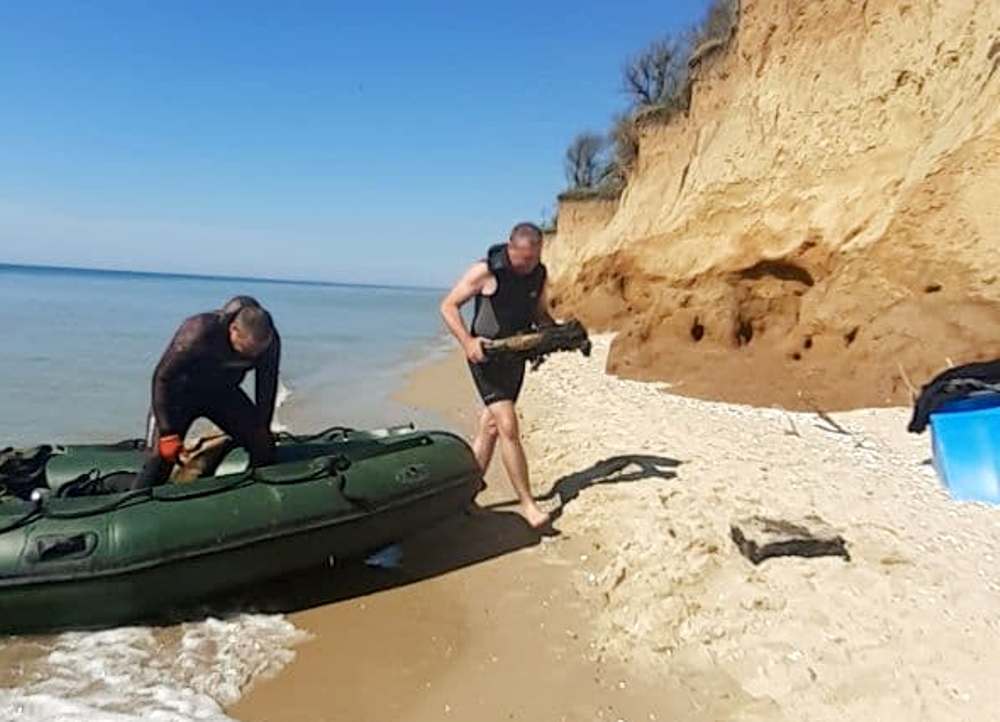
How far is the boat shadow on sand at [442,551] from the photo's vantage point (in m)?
3.91

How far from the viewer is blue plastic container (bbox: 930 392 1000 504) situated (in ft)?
15.5

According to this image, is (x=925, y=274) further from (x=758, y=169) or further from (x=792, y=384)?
(x=758, y=169)

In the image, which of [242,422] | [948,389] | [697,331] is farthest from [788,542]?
[697,331]

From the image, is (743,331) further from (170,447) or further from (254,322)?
(170,447)

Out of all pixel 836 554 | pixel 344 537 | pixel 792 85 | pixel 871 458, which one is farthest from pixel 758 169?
pixel 344 537

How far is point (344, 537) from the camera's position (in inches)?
151

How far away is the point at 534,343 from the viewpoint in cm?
443

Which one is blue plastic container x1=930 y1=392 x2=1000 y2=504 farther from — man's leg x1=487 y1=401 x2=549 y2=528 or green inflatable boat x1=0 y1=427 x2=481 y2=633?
green inflatable boat x1=0 y1=427 x2=481 y2=633

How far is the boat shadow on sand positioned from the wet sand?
1cm

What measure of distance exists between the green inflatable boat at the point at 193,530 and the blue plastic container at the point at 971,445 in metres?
3.14

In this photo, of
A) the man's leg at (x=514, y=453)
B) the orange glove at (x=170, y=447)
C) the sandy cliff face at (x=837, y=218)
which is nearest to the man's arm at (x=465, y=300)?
the man's leg at (x=514, y=453)

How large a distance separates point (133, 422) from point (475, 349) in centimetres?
663

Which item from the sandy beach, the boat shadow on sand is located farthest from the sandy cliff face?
the boat shadow on sand

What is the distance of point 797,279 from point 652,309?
6.72ft
